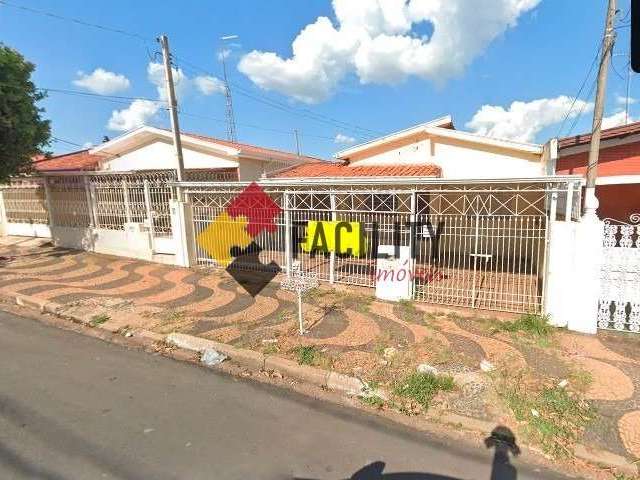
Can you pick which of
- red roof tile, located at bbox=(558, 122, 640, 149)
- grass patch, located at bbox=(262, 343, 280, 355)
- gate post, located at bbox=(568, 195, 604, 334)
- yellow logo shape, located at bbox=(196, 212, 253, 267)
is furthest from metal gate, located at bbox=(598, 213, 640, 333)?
yellow logo shape, located at bbox=(196, 212, 253, 267)

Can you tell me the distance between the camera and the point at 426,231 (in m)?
8.29

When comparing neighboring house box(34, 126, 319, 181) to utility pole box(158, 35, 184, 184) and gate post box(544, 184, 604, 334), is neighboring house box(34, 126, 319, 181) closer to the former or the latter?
utility pole box(158, 35, 184, 184)

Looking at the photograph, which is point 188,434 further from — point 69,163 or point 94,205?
point 69,163

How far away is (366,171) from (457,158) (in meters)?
2.83

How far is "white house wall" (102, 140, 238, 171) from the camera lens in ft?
37.2

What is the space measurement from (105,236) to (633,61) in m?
12.7

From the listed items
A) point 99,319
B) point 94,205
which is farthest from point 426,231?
point 94,205

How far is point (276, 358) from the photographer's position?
4551 millimetres

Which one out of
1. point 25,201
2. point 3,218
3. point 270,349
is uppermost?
point 25,201

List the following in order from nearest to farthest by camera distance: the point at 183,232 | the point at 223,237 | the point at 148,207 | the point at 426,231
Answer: the point at 426,231, the point at 183,232, the point at 223,237, the point at 148,207

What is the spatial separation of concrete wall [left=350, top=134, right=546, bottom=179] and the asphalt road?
8754mm

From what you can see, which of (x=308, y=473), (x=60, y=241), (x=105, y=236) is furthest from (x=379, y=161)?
(x=60, y=241)

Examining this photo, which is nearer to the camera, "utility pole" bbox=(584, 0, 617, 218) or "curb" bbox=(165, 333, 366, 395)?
"curb" bbox=(165, 333, 366, 395)

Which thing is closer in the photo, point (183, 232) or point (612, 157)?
point (612, 157)
